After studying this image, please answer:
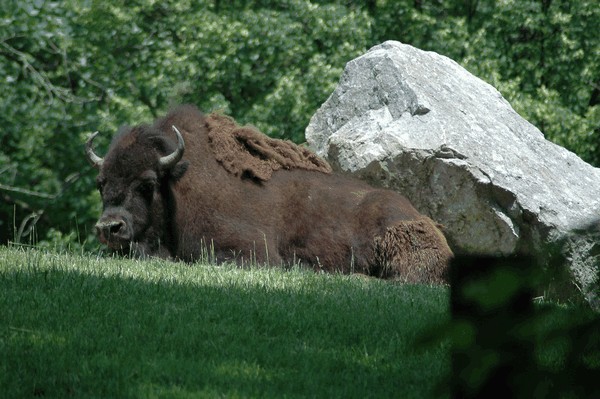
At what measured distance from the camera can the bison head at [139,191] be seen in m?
11.8

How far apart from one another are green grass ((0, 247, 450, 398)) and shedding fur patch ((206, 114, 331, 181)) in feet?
12.7

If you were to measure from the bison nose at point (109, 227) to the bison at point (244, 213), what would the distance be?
12 mm

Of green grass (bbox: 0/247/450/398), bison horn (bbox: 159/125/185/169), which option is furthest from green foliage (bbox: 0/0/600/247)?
green grass (bbox: 0/247/450/398)

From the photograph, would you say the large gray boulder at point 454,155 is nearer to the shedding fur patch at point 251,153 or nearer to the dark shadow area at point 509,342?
the shedding fur patch at point 251,153

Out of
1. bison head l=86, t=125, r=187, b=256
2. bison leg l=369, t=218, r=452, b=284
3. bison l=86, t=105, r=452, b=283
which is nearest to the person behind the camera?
bison leg l=369, t=218, r=452, b=284

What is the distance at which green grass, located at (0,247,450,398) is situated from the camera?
5.06 m

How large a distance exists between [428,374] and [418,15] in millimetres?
17582

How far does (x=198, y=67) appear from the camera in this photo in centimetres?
2069

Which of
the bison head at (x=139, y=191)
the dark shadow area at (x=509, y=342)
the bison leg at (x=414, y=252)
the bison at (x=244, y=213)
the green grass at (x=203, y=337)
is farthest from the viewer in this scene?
the bison head at (x=139, y=191)

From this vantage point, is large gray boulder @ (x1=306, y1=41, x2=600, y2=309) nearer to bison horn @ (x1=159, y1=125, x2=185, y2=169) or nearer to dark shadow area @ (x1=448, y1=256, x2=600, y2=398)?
bison horn @ (x1=159, y1=125, x2=185, y2=169)

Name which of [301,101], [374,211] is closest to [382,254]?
[374,211]

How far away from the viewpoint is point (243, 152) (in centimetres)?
1242

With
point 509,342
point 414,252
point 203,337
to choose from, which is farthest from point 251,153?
point 509,342

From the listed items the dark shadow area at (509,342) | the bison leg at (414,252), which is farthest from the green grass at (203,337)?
the bison leg at (414,252)
